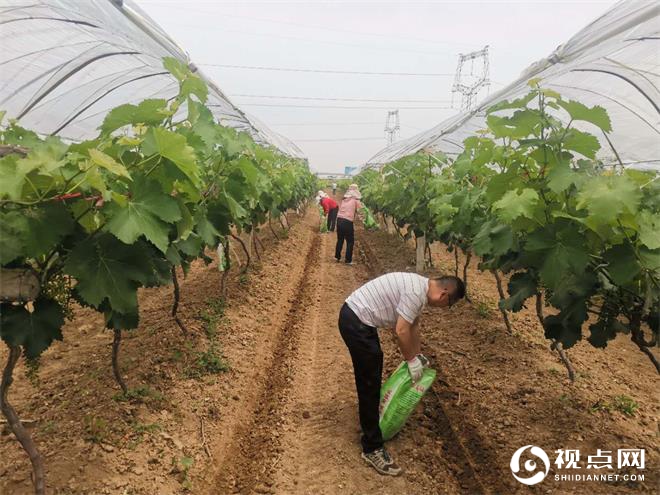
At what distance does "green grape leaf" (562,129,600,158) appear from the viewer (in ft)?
8.63

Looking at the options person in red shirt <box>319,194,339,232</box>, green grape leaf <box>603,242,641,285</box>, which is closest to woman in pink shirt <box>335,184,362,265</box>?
person in red shirt <box>319,194,339,232</box>

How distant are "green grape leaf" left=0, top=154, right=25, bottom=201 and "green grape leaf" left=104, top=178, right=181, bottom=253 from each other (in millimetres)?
370

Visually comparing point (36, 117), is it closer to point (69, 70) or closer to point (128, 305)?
point (69, 70)

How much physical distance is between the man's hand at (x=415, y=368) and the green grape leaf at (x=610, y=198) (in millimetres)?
1672

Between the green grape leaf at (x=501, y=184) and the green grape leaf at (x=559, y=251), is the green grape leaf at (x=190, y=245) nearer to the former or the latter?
the green grape leaf at (x=501, y=184)

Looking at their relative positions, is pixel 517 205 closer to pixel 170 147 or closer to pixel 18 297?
pixel 170 147

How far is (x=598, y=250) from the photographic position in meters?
2.73

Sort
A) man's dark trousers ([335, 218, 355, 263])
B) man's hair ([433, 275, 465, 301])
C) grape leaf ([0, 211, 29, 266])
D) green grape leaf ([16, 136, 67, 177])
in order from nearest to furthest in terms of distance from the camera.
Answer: green grape leaf ([16, 136, 67, 177])
grape leaf ([0, 211, 29, 266])
man's hair ([433, 275, 465, 301])
man's dark trousers ([335, 218, 355, 263])

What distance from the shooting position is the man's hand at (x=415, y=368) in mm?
3385

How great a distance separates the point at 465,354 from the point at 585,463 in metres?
1.99

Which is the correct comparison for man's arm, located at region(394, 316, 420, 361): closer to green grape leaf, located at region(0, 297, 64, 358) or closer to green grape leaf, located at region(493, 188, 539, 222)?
green grape leaf, located at region(493, 188, 539, 222)

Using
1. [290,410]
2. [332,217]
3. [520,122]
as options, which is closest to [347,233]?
[332,217]

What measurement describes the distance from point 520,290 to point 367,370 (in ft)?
4.33

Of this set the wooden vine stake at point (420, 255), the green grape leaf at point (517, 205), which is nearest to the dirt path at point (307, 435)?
the green grape leaf at point (517, 205)
